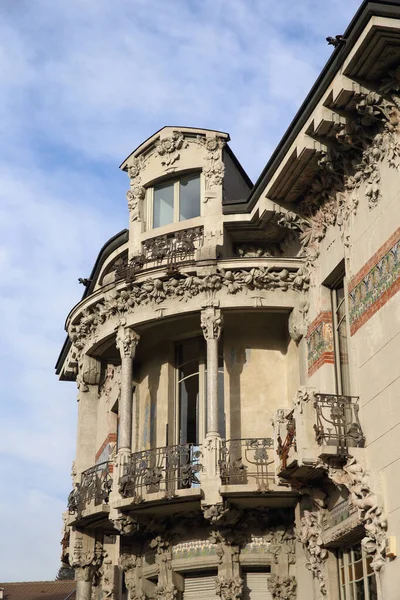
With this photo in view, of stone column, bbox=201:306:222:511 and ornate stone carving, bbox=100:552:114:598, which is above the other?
stone column, bbox=201:306:222:511

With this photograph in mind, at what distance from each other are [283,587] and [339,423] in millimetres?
4123

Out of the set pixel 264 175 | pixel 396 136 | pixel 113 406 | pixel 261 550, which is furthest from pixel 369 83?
pixel 113 406

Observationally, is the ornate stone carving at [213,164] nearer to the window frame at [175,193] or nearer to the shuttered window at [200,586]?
the window frame at [175,193]

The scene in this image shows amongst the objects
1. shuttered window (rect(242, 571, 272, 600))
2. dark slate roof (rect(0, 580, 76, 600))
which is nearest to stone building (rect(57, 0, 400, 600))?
shuttered window (rect(242, 571, 272, 600))

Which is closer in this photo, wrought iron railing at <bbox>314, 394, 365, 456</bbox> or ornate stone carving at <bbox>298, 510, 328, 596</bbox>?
wrought iron railing at <bbox>314, 394, 365, 456</bbox>

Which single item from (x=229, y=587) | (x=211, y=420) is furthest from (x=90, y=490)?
(x=229, y=587)

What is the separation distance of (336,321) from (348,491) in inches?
139

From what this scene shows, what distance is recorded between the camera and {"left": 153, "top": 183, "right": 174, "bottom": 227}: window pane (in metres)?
21.3

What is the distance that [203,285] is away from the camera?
18.7m

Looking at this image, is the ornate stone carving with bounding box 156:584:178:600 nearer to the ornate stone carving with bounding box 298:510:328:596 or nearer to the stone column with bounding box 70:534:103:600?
the stone column with bounding box 70:534:103:600

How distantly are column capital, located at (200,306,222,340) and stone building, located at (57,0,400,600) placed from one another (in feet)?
0.10

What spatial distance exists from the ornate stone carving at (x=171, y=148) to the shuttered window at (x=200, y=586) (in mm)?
8807

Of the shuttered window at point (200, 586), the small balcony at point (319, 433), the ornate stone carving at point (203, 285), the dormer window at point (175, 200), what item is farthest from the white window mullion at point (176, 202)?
the shuttered window at point (200, 586)

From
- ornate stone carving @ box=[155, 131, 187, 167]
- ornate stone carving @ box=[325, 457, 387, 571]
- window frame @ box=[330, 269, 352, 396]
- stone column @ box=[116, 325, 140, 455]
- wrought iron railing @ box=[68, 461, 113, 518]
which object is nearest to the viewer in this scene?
ornate stone carving @ box=[325, 457, 387, 571]
